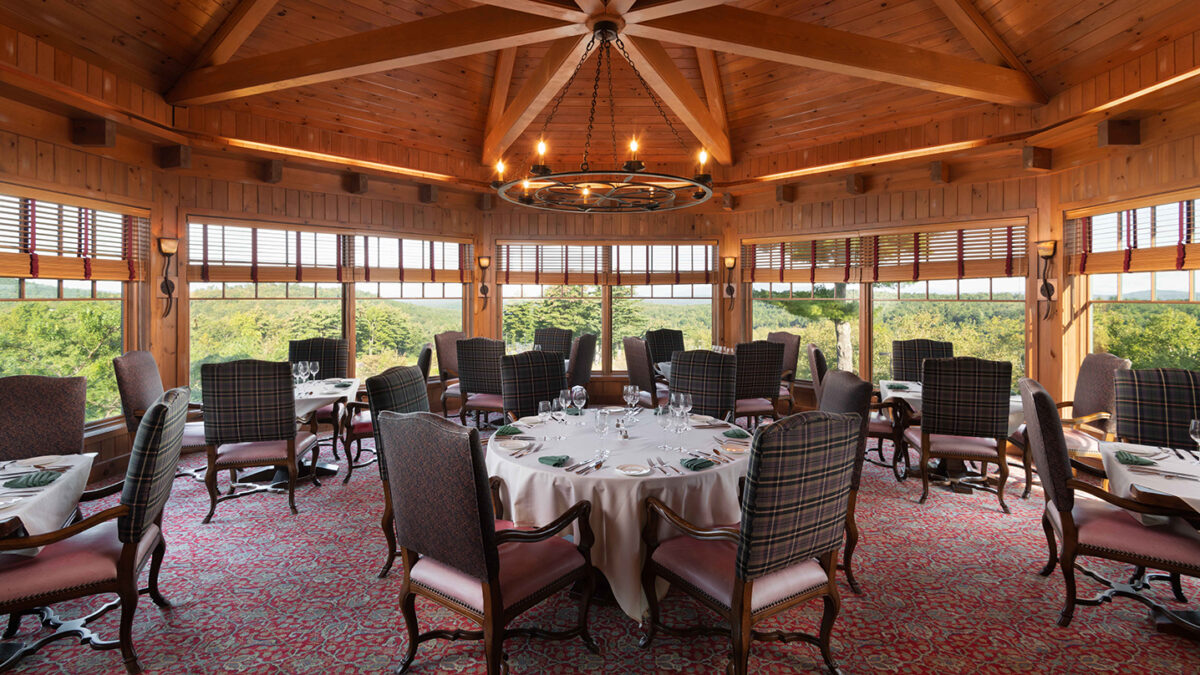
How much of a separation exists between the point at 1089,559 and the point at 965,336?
3.54m

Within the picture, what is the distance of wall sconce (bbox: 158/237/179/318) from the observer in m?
5.64

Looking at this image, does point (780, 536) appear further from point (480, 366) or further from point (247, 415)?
point (480, 366)

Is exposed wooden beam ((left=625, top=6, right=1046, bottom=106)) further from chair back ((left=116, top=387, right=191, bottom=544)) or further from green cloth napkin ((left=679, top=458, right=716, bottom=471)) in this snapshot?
chair back ((left=116, top=387, right=191, bottom=544))

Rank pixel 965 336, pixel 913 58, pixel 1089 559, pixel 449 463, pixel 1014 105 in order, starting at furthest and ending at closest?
pixel 965 336, pixel 1014 105, pixel 913 58, pixel 1089 559, pixel 449 463

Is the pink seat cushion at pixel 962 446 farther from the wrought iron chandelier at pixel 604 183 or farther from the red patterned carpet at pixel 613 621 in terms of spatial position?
the wrought iron chandelier at pixel 604 183

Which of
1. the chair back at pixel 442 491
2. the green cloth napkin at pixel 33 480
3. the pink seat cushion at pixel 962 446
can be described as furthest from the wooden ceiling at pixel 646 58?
the green cloth napkin at pixel 33 480

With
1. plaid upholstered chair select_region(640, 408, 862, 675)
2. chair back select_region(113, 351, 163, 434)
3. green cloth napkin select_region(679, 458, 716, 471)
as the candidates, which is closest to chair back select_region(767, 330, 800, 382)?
green cloth napkin select_region(679, 458, 716, 471)

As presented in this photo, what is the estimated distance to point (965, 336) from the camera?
6699mm

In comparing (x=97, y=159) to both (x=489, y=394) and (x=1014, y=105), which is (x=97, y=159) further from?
(x=1014, y=105)

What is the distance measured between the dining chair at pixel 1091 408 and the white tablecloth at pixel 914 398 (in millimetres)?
87

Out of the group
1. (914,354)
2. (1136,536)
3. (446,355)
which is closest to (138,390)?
(446,355)

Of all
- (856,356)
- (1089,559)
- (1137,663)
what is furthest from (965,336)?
(1137,663)

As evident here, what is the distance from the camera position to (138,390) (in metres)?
4.66

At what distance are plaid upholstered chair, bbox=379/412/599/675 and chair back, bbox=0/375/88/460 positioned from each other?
241 cm
